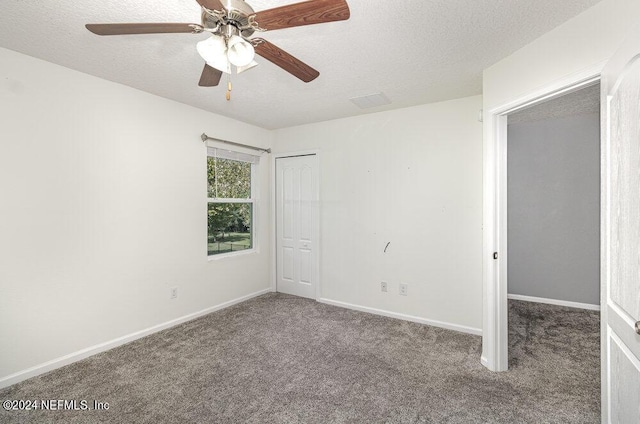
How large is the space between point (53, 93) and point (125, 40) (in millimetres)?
911

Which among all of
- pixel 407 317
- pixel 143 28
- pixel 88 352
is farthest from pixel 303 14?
pixel 407 317

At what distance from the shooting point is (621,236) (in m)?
1.27

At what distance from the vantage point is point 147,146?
9.90 feet

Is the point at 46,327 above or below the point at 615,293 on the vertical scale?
below

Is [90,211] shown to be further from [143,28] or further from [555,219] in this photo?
[555,219]

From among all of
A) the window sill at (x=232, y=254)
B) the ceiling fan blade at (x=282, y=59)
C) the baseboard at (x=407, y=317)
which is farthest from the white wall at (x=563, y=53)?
the window sill at (x=232, y=254)

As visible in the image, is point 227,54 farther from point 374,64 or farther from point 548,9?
point 548,9

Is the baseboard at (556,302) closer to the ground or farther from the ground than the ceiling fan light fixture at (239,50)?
closer to the ground

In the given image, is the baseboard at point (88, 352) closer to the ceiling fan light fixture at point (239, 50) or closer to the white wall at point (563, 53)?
the ceiling fan light fixture at point (239, 50)

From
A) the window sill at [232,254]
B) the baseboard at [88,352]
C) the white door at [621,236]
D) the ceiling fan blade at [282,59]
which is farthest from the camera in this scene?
the window sill at [232,254]

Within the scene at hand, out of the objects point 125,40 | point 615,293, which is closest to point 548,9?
point 615,293

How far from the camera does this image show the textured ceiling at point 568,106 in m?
2.74

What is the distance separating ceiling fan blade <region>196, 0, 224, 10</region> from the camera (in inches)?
46.4

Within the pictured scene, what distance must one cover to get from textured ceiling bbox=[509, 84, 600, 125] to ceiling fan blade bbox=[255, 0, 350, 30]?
7.13ft
